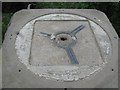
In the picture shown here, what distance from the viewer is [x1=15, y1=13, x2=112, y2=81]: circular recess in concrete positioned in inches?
124

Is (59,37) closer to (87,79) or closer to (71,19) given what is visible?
(71,19)

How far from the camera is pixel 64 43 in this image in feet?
11.8

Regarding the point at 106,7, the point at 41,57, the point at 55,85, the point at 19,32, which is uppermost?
the point at 106,7

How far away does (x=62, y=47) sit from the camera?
3.56m

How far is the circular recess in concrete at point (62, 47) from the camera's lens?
3.16 meters

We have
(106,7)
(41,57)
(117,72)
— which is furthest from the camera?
(106,7)

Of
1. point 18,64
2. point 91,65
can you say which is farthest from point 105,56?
point 18,64

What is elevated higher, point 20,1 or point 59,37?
point 20,1

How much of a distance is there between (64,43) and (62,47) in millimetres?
77

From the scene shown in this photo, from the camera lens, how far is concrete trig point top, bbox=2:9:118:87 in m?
3.18

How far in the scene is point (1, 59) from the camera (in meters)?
3.27

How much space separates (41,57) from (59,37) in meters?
0.49

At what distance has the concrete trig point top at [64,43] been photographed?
10.4ft

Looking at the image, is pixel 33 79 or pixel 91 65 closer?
pixel 33 79
